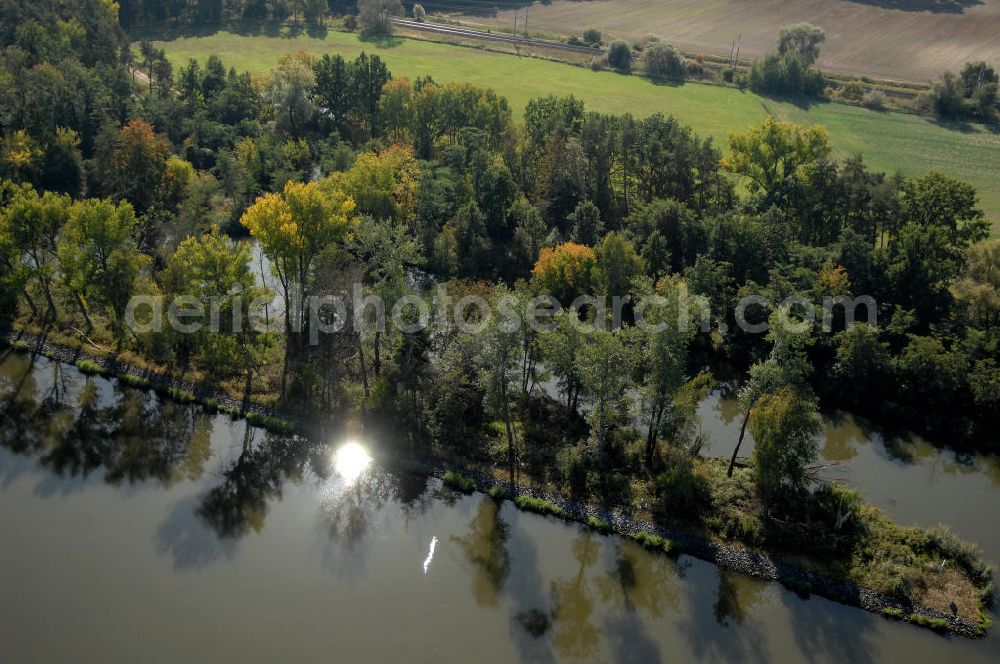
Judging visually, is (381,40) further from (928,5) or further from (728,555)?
(728,555)

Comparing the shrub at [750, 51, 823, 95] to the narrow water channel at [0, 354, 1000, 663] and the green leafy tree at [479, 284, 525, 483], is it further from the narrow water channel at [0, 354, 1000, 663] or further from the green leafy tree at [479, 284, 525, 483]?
the green leafy tree at [479, 284, 525, 483]

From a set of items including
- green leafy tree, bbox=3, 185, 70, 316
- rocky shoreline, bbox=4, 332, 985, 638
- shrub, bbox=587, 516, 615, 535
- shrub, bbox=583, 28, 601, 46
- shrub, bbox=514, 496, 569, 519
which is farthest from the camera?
shrub, bbox=583, 28, 601, 46

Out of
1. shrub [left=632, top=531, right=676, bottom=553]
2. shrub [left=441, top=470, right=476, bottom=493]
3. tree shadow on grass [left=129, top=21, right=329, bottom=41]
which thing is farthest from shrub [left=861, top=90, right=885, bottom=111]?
shrub [left=441, top=470, right=476, bottom=493]

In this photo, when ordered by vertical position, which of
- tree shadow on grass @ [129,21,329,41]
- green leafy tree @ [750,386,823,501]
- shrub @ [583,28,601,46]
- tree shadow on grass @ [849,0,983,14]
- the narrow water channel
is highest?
tree shadow on grass @ [849,0,983,14]

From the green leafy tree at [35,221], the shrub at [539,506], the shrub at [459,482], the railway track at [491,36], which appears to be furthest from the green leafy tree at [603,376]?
the railway track at [491,36]

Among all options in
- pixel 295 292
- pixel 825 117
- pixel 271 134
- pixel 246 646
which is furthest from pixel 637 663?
pixel 825 117

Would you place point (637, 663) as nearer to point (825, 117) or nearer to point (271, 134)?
point (271, 134)

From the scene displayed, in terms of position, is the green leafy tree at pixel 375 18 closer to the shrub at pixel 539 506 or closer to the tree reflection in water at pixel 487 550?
the shrub at pixel 539 506
